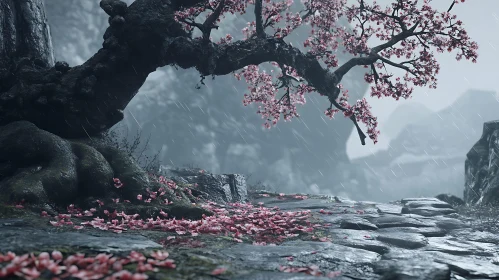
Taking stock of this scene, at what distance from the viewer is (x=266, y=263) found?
422 cm

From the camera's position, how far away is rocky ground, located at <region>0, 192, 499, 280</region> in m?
3.64

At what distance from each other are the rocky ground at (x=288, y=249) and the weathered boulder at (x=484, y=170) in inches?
236

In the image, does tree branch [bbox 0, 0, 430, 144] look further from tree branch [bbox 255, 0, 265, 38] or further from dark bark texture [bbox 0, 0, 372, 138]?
tree branch [bbox 255, 0, 265, 38]

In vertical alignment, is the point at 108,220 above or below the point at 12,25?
below

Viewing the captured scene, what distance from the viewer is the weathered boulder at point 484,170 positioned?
43.2 feet

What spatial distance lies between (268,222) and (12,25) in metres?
7.89

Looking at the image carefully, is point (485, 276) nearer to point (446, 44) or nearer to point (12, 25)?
point (446, 44)

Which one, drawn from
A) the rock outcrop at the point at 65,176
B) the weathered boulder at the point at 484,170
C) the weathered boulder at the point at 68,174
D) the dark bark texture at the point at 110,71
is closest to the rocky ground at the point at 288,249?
the rock outcrop at the point at 65,176

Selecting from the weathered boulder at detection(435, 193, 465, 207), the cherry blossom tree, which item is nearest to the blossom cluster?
the cherry blossom tree

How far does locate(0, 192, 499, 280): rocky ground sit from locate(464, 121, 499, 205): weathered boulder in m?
6.01

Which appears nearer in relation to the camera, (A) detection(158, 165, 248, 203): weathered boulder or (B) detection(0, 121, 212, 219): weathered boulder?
(B) detection(0, 121, 212, 219): weathered boulder

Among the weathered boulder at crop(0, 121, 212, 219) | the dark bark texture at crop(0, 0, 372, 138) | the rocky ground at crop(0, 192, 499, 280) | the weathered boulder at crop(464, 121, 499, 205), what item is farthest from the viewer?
the weathered boulder at crop(464, 121, 499, 205)

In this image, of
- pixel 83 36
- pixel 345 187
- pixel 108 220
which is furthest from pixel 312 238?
pixel 345 187

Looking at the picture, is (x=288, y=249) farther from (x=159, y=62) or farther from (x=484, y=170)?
(x=484, y=170)
